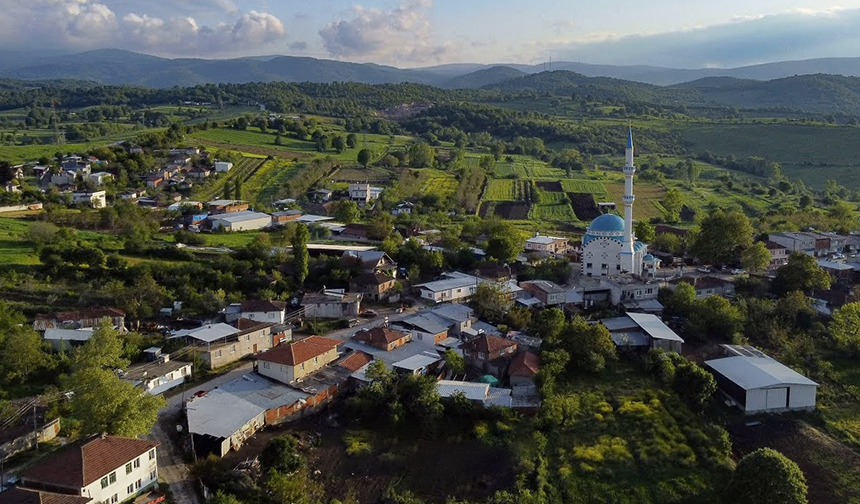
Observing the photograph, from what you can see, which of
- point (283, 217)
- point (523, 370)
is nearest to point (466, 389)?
point (523, 370)

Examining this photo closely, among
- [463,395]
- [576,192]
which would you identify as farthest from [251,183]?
[463,395]

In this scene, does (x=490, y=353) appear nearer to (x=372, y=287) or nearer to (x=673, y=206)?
(x=372, y=287)

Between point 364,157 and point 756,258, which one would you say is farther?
point 364,157

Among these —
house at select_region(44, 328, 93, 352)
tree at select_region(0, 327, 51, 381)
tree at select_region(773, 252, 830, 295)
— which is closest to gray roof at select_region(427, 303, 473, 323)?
house at select_region(44, 328, 93, 352)

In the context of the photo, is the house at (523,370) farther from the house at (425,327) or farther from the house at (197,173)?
the house at (197,173)

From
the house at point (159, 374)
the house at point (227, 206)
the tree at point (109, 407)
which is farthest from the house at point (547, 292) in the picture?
the house at point (227, 206)
